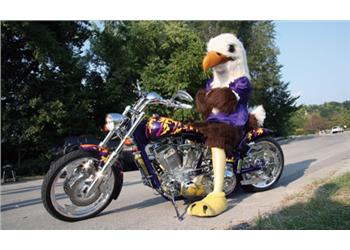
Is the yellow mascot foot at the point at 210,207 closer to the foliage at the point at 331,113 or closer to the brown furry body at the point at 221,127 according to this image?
the brown furry body at the point at 221,127

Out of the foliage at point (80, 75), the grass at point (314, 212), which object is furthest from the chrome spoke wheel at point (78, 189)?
the foliage at point (80, 75)

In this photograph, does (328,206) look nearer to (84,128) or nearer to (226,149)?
(226,149)

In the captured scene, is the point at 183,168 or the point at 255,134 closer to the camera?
the point at 183,168

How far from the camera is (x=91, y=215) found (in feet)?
10.5

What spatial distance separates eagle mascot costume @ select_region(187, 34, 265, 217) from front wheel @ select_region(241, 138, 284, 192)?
0.42m

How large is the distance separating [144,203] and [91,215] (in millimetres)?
724

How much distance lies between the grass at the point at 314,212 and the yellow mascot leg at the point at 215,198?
0.43 m

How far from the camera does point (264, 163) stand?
4164mm

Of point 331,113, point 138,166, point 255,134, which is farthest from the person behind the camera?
point 331,113

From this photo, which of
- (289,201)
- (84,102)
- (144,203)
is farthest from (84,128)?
(289,201)

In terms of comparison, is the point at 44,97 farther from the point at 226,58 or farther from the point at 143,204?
the point at 226,58

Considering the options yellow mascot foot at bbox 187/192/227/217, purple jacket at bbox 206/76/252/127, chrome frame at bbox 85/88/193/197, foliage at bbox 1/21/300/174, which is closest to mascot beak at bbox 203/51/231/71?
purple jacket at bbox 206/76/252/127

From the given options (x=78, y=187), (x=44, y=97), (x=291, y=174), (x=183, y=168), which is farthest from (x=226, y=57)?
(x=44, y=97)

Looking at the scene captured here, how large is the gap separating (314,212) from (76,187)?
6.46ft
